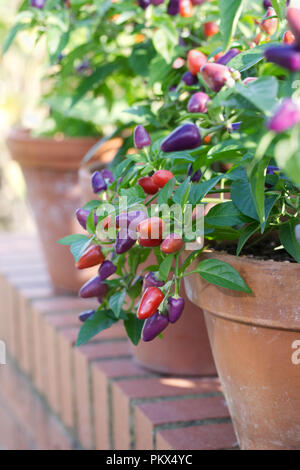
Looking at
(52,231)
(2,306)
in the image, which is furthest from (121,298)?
(2,306)

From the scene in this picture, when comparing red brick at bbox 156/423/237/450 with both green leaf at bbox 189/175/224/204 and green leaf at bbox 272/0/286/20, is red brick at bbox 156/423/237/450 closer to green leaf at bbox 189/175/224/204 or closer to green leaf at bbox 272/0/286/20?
green leaf at bbox 189/175/224/204

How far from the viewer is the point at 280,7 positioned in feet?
2.14

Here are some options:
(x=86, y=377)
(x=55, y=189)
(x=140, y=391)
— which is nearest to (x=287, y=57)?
(x=140, y=391)

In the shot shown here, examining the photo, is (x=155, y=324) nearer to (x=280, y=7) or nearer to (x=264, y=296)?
(x=264, y=296)

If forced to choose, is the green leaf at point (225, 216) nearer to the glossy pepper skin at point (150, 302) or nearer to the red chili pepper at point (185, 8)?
the glossy pepper skin at point (150, 302)

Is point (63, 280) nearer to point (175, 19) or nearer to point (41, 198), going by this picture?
point (41, 198)

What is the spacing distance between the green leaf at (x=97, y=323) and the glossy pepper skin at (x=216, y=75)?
0.33 m

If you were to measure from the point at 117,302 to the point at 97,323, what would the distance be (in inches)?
2.2

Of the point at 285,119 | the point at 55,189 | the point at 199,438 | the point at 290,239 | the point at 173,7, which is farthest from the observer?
the point at 55,189

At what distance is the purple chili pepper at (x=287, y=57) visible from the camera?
418 millimetres

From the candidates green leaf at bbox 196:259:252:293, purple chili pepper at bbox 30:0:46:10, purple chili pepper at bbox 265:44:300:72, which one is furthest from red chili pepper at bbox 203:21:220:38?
purple chili pepper at bbox 265:44:300:72

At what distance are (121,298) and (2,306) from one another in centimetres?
104

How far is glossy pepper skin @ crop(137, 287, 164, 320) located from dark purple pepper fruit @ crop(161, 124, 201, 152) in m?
0.14

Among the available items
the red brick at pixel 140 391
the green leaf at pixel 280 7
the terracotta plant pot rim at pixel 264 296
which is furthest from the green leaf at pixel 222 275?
the red brick at pixel 140 391
